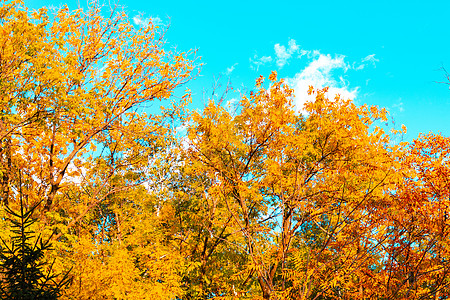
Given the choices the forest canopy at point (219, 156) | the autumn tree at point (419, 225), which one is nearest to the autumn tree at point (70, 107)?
the forest canopy at point (219, 156)

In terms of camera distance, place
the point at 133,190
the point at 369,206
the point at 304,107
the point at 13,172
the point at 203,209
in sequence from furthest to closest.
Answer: the point at 133,190 < the point at 203,209 < the point at 304,107 < the point at 13,172 < the point at 369,206

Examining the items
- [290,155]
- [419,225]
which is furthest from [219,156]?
[419,225]

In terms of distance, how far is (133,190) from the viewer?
53.3 ft

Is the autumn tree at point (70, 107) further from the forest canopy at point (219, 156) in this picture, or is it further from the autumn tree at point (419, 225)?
the autumn tree at point (419, 225)

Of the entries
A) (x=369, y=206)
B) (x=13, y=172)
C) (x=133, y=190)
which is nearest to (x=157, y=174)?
(x=133, y=190)

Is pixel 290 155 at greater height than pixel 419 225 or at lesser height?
greater

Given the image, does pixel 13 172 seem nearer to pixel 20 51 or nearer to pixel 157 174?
pixel 20 51

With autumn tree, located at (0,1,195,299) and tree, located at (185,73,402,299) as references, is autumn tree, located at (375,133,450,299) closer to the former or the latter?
tree, located at (185,73,402,299)

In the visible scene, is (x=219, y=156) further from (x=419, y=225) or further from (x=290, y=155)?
(x=419, y=225)

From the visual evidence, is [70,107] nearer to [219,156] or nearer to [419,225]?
[219,156]

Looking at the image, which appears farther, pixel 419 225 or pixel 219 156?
pixel 219 156

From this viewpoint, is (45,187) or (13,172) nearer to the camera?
(13,172)

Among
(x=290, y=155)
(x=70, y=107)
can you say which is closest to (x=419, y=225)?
(x=290, y=155)

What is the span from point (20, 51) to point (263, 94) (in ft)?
25.1
